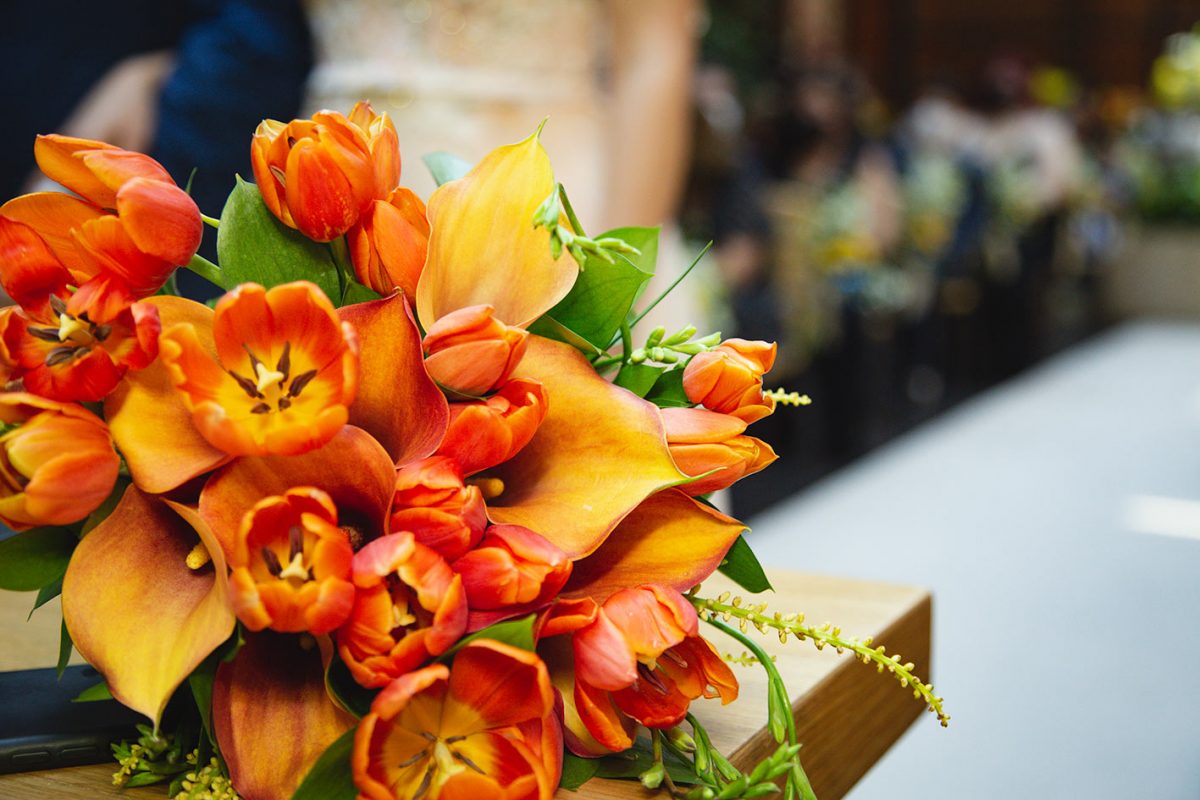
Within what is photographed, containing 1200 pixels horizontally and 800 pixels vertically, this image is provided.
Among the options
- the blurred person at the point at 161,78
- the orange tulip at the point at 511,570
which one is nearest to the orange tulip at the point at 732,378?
the orange tulip at the point at 511,570

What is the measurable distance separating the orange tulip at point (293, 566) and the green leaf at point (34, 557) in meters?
0.12

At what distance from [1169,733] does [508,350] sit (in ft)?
7.34

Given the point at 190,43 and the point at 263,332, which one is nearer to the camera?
the point at 263,332

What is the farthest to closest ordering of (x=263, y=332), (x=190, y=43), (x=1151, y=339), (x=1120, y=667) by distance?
(x=1151, y=339), (x=1120, y=667), (x=190, y=43), (x=263, y=332)

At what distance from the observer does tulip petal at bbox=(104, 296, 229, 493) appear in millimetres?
557

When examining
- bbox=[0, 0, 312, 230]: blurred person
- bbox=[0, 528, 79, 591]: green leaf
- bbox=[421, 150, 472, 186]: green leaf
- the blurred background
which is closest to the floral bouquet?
bbox=[0, 528, 79, 591]: green leaf

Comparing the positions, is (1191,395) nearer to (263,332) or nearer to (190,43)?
(190,43)

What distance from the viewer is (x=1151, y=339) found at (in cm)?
769

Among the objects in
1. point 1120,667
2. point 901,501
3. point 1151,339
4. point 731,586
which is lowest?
point 1151,339

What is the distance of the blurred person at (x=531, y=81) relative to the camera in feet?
6.10

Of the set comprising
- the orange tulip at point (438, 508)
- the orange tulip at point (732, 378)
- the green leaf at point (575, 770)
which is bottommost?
the green leaf at point (575, 770)

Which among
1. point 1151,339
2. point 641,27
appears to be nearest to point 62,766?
point 641,27

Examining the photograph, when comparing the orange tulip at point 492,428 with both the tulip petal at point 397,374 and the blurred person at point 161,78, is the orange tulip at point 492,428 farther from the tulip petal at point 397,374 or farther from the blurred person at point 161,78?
the blurred person at point 161,78

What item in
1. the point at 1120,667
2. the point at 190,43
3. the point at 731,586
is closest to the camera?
the point at 731,586
